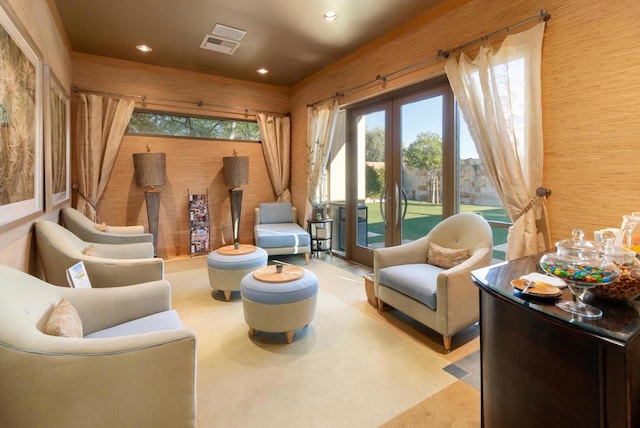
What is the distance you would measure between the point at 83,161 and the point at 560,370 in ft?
17.6

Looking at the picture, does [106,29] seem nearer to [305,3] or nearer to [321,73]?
[305,3]

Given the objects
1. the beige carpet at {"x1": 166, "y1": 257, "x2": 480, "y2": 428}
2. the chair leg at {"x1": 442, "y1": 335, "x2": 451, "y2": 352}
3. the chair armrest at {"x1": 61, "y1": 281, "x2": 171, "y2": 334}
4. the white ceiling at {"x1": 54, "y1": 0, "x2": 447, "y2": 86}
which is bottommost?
the beige carpet at {"x1": 166, "y1": 257, "x2": 480, "y2": 428}

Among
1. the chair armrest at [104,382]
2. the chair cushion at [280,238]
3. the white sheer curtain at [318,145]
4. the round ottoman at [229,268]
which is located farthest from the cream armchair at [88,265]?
the white sheer curtain at [318,145]

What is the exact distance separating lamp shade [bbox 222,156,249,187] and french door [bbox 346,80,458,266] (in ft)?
5.59

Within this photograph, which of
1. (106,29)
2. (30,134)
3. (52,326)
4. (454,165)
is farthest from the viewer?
(106,29)

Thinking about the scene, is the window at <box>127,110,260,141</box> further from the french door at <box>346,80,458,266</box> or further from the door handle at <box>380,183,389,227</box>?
the door handle at <box>380,183,389,227</box>

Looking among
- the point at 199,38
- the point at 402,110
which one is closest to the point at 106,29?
the point at 199,38

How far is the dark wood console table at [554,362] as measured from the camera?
88 cm

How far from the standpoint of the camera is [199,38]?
3.93 meters

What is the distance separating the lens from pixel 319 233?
5.17 metres

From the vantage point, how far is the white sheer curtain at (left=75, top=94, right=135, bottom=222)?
432 cm

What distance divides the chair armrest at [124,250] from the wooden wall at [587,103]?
374 centimetres

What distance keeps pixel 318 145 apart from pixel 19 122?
371 centimetres

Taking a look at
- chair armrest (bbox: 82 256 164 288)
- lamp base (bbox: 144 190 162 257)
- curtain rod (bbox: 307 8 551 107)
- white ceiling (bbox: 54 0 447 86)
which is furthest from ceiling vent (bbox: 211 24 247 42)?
chair armrest (bbox: 82 256 164 288)
